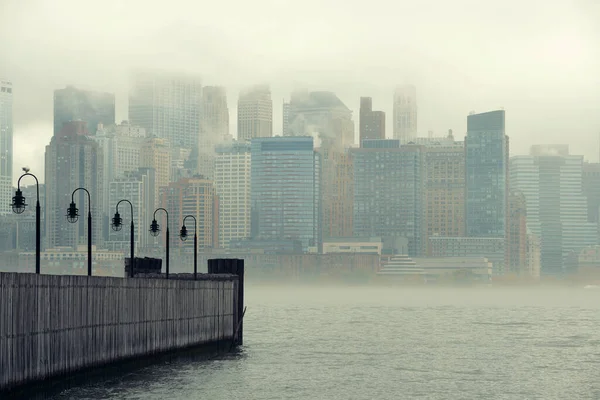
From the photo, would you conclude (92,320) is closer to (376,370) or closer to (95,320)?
(95,320)

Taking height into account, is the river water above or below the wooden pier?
below

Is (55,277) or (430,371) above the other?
(55,277)

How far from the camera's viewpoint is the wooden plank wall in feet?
133

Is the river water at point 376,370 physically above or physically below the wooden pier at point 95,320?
below

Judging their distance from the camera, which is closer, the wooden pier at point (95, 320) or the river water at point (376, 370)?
the wooden pier at point (95, 320)

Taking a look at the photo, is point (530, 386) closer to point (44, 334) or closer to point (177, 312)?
point (177, 312)

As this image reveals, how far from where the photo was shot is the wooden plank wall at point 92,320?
133 feet

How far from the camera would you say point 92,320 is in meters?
50.6

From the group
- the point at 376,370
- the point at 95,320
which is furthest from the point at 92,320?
the point at 376,370

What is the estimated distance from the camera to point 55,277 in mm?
45094

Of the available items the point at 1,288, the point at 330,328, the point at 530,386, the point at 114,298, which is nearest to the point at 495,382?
the point at 530,386

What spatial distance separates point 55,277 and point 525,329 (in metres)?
101

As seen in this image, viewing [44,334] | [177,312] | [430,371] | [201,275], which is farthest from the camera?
[201,275]

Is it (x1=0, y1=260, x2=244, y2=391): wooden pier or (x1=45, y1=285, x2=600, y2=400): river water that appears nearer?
(x1=0, y1=260, x2=244, y2=391): wooden pier
